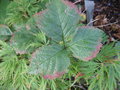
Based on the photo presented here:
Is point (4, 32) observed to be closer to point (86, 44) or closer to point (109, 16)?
point (86, 44)

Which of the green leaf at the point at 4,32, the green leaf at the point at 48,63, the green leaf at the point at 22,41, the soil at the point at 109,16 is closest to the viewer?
the green leaf at the point at 48,63

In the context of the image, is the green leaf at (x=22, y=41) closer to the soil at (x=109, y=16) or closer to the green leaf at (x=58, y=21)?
the green leaf at (x=58, y=21)

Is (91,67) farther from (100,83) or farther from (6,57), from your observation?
(6,57)

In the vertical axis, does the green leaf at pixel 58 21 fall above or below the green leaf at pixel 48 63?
above

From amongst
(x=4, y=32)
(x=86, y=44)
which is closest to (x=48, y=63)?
(x=86, y=44)

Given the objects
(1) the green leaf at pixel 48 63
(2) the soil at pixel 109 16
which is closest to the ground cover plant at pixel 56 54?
(1) the green leaf at pixel 48 63

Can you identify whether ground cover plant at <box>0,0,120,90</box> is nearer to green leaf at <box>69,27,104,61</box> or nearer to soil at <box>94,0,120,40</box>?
green leaf at <box>69,27,104,61</box>

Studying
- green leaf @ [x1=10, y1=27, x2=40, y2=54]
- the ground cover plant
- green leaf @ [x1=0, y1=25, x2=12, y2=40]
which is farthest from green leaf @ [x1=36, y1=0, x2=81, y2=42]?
green leaf @ [x1=0, y1=25, x2=12, y2=40]

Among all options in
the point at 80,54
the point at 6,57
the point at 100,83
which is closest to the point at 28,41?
the point at 6,57
